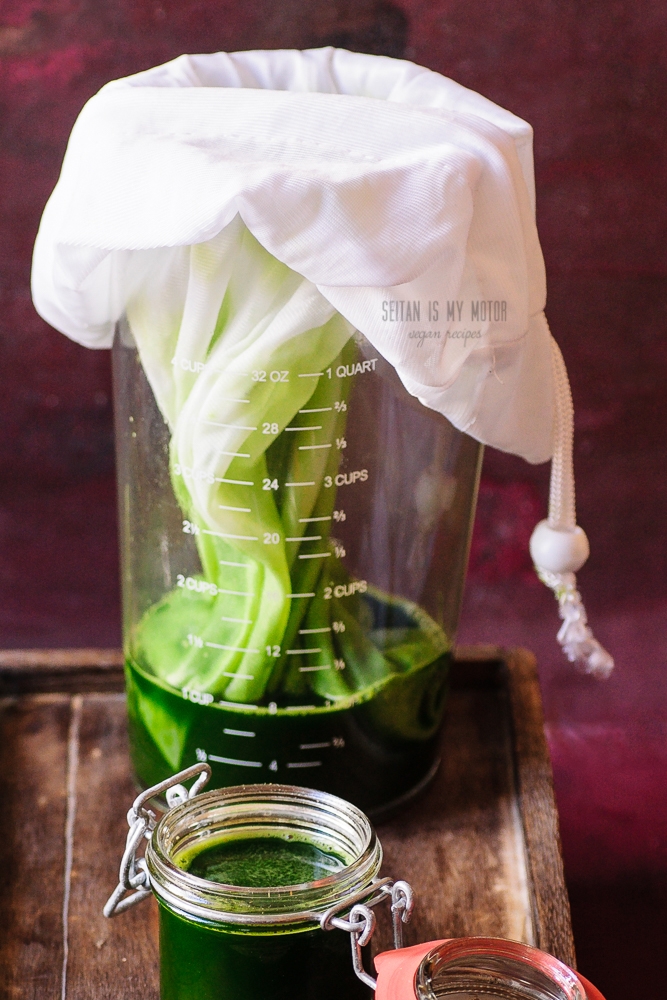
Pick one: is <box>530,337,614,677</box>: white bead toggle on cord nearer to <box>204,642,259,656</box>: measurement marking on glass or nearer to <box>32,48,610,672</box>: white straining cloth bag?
<box>32,48,610,672</box>: white straining cloth bag

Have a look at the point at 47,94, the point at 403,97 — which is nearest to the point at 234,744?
the point at 403,97

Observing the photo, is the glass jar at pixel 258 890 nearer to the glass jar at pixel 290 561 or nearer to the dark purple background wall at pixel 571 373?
the glass jar at pixel 290 561

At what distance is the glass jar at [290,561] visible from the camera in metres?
0.48

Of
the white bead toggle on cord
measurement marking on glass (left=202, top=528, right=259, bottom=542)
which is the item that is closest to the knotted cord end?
the white bead toggle on cord

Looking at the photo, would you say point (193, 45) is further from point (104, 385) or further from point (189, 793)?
point (189, 793)

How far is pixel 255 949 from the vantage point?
378mm

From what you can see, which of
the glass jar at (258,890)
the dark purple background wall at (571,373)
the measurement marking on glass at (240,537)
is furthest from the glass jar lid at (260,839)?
the dark purple background wall at (571,373)

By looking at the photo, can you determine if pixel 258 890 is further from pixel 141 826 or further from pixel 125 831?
pixel 125 831

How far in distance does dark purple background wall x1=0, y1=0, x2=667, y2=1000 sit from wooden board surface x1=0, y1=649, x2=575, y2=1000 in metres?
0.14

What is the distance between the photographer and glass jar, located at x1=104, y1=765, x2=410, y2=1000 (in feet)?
1.22

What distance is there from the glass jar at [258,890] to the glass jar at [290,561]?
0.29ft

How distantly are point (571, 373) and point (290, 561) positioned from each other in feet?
1.08

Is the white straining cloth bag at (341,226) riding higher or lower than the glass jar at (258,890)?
higher

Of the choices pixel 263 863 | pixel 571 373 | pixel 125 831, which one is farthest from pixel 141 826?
pixel 571 373
